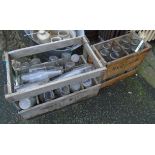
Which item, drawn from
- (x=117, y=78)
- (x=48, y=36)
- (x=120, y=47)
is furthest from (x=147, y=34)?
(x=48, y=36)

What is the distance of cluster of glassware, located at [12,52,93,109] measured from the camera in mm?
2826

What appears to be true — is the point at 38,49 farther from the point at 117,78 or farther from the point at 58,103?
the point at 117,78

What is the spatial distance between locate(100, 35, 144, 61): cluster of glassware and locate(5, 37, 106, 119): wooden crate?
0.32 meters

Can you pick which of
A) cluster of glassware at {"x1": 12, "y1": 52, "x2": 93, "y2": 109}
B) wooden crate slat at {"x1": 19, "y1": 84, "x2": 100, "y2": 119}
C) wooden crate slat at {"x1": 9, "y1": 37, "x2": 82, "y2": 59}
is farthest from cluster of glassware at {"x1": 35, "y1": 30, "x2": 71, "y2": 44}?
wooden crate slat at {"x1": 19, "y1": 84, "x2": 100, "y2": 119}

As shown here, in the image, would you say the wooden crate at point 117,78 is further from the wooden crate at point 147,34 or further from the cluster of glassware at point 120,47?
the wooden crate at point 147,34

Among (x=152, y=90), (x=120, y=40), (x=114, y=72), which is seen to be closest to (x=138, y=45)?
(x=120, y=40)

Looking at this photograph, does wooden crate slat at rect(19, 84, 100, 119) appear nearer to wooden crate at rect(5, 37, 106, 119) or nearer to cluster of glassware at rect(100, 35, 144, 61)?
wooden crate at rect(5, 37, 106, 119)

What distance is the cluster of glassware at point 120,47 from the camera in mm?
3133

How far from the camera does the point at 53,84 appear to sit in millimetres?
2510

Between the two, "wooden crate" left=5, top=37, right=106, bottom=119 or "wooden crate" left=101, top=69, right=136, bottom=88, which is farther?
"wooden crate" left=101, top=69, right=136, bottom=88

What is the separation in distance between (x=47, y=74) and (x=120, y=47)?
123cm

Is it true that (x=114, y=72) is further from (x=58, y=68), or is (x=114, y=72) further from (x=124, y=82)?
(x=58, y=68)

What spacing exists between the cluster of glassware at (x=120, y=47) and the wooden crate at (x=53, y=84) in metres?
0.32

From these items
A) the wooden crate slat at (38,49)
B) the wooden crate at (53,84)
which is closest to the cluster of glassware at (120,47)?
the wooden crate at (53,84)
